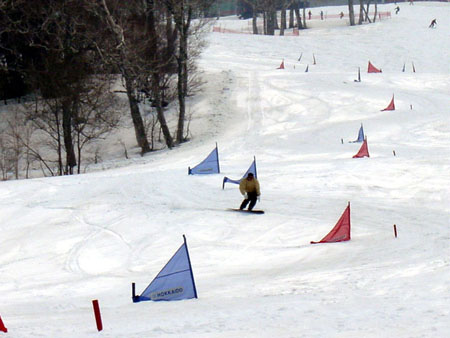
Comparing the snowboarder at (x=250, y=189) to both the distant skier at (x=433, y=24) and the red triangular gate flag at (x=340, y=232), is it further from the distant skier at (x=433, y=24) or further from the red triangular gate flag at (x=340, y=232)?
the distant skier at (x=433, y=24)

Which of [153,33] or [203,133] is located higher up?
[153,33]

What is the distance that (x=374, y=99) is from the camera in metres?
37.7

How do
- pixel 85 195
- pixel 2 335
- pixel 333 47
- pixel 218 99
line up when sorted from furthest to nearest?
1. pixel 333 47
2. pixel 218 99
3. pixel 85 195
4. pixel 2 335

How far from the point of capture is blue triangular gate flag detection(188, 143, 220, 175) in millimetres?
23844

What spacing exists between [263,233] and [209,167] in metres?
7.00

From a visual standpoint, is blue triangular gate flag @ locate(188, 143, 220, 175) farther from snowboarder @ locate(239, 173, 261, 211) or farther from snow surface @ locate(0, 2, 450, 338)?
snowboarder @ locate(239, 173, 261, 211)

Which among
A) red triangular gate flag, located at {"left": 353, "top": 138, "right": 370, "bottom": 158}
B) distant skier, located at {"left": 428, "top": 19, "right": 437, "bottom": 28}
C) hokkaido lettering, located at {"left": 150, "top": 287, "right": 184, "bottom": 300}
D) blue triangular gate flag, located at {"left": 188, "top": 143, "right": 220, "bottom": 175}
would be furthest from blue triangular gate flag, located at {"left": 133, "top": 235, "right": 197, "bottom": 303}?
distant skier, located at {"left": 428, "top": 19, "right": 437, "bottom": 28}

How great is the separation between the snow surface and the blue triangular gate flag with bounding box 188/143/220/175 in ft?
1.53

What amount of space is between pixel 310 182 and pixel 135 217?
5.80m

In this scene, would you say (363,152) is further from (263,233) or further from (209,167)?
(263,233)

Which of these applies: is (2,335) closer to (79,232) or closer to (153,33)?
(79,232)

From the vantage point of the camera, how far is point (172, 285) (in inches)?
465

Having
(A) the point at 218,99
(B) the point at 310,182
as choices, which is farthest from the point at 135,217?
(A) the point at 218,99

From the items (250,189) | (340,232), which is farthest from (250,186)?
(340,232)
